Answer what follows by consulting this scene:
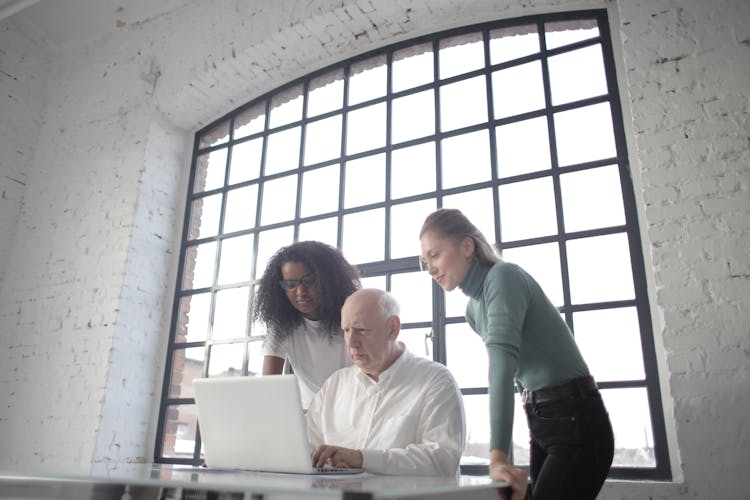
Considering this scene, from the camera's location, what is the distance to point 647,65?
270cm

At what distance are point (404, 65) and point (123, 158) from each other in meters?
2.26

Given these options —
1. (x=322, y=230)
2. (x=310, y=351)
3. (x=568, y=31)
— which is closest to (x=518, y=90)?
(x=568, y=31)

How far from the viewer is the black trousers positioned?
1571mm

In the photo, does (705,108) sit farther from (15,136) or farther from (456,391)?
(15,136)

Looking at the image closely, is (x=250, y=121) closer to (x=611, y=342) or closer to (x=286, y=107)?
(x=286, y=107)

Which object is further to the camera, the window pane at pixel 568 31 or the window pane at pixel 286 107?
the window pane at pixel 286 107

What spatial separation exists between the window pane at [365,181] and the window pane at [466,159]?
45 cm

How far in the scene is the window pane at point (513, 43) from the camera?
352 cm

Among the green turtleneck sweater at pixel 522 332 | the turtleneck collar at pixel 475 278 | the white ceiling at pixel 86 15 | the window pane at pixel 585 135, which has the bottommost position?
the green turtleneck sweater at pixel 522 332

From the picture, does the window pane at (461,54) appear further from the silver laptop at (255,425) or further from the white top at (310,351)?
the silver laptop at (255,425)

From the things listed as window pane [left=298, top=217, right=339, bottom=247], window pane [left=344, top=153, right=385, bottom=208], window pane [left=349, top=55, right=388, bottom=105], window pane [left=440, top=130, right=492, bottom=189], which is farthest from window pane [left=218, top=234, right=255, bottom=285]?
window pane [left=440, top=130, right=492, bottom=189]

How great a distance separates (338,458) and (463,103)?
269 centimetres

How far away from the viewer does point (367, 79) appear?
4117 millimetres

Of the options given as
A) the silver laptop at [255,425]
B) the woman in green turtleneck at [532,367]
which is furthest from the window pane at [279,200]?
the silver laptop at [255,425]
